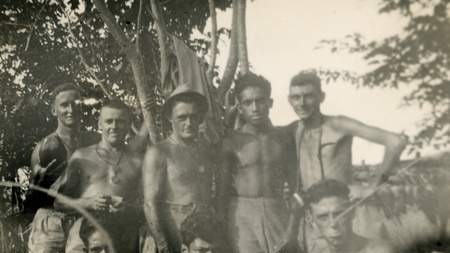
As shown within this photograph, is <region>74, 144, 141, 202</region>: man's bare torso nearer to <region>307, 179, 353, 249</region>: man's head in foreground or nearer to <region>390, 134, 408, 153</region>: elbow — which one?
<region>307, 179, 353, 249</region>: man's head in foreground

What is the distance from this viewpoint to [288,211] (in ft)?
13.0

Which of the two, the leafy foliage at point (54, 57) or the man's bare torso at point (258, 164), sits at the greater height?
the leafy foliage at point (54, 57)

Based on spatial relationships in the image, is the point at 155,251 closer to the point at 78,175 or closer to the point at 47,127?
the point at 78,175

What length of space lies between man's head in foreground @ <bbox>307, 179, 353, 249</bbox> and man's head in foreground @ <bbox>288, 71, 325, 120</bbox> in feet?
1.60

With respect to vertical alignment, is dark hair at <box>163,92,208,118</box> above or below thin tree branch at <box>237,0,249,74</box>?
below

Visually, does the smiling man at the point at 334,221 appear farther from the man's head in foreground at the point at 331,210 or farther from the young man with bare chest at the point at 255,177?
the young man with bare chest at the point at 255,177

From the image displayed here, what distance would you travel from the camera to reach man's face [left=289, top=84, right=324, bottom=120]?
12.8 ft

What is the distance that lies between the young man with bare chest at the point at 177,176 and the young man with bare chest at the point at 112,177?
0.38 metres

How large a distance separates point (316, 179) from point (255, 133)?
0.49m

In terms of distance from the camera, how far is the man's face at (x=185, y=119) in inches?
153

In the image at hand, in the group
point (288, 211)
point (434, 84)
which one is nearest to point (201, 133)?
point (288, 211)

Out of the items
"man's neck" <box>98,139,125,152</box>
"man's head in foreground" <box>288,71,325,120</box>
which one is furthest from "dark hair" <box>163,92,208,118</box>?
"man's head in foreground" <box>288,71,325,120</box>

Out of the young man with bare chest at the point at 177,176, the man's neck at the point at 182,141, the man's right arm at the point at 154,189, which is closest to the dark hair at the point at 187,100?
the young man with bare chest at the point at 177,176

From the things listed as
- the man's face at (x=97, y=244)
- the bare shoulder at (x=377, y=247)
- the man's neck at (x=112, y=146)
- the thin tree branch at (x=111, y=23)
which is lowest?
the bare shoulder at (x=377, y=247)
